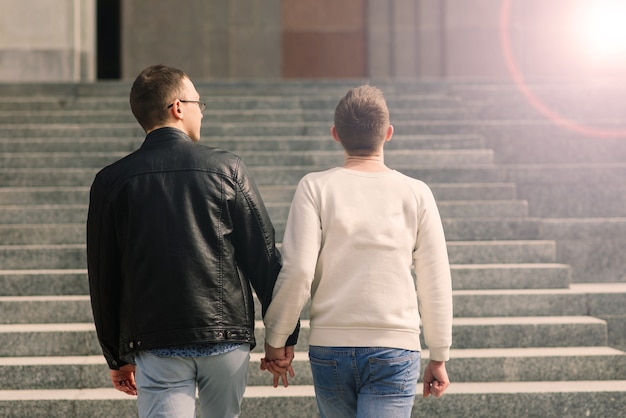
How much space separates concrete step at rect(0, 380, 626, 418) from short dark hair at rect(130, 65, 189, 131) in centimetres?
250

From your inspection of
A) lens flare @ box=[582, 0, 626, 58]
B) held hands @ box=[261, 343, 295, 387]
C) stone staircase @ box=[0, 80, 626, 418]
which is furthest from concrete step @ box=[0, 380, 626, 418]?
lens flare @ box=[582, 0, 626, 58]

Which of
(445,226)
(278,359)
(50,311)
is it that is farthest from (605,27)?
(278,359)

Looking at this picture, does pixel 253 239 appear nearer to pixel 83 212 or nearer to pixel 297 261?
pixel 297 261

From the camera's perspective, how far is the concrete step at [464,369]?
5246 millimetres

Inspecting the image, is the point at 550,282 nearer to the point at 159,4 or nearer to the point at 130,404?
the point at 130,404

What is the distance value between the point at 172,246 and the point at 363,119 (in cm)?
79

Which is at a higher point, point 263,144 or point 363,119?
point 263,144

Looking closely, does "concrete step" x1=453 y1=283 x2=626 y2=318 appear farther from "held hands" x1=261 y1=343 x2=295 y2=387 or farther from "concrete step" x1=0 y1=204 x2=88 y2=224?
"concrete step" x1=0 y1=204 x2=88 y2=224

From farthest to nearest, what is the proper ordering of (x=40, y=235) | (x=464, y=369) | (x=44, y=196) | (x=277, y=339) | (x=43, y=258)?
(x=44, y=196), (x=40, y=235), (x=43, y=258), (x=464, y=369), (x=277, y=339)

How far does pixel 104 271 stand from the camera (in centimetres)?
285

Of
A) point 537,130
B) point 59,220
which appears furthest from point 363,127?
point 537,130

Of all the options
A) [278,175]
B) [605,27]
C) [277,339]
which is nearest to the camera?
[277,339]

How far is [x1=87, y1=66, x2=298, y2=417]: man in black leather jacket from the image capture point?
2717mm

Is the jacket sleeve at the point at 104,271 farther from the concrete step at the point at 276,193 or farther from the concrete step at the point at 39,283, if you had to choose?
the concrete step at the point at 276,193
